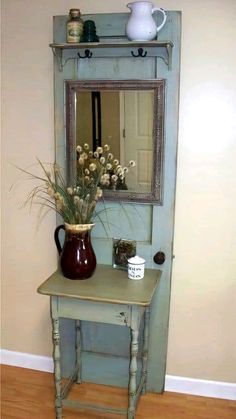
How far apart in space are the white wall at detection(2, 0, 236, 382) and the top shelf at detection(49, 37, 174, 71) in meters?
0.10

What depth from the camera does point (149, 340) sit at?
7.93ft

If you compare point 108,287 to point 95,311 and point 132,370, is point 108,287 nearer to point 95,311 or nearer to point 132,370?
point 95,311

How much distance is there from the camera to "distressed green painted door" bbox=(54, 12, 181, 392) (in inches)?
84.2

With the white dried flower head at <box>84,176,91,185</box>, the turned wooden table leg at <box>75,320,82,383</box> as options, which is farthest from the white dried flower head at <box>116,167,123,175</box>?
the turned wooden table leg at <box>75,320,82,383</box>

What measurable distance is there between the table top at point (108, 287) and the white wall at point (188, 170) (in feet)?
1.06

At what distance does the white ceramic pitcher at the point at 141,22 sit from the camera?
195 centimetres

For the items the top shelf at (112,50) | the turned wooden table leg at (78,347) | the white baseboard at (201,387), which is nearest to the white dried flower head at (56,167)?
the top shelf at (112,50)

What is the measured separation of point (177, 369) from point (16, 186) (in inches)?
53.8

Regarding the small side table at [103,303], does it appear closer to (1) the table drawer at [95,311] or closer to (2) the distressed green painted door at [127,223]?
(1) the table drawer at [95,311]

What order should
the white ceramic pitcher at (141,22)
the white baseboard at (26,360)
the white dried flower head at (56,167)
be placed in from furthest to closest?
1. the white baseboard at (26,360)
2. the white dried flower head at (56,167)
3. the white ceramic pitcher at (141,22)

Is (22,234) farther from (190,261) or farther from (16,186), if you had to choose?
(190,261)

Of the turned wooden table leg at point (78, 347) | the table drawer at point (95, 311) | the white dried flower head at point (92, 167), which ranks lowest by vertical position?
the turned wooden table leg at point (78, 347)

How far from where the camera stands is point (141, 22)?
1958 mm

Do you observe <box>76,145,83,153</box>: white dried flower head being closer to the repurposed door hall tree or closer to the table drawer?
the repurposed door hall tree
